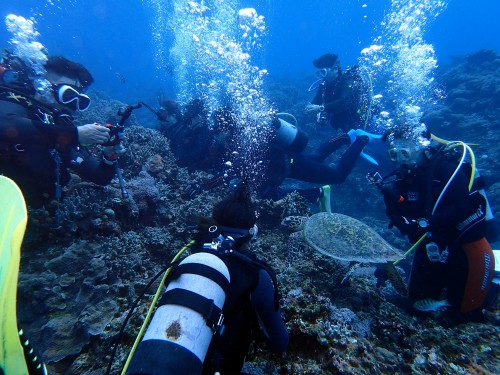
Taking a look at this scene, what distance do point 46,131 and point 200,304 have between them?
145 inches

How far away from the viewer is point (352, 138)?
9117mm

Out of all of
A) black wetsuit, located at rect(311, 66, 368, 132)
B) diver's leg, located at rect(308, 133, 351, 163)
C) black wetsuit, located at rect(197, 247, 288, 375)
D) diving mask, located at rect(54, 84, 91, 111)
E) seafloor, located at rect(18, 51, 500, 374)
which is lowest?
seafloor, located at rect(18, 51, 500, 374)

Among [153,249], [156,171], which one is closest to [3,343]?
[153,249]

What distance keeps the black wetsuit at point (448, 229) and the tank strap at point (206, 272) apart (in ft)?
11.5

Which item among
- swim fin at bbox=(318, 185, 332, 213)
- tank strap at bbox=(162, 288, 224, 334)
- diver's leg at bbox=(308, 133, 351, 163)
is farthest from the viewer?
diver's leg at bbox=(308, 133, 351, 163)

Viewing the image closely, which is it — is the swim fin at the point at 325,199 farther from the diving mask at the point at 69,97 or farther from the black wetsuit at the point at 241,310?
the diving mask at the point at 69,97

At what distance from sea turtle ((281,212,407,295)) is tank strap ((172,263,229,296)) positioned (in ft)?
7.42

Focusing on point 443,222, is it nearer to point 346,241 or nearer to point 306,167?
point 346,241

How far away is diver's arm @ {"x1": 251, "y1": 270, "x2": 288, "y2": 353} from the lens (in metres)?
2.15

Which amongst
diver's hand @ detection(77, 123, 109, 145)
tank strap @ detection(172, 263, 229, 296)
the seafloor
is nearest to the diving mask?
diver's hand @ detection(77, 123, 109, 145)

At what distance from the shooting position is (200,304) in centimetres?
169

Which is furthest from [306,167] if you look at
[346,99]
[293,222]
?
[346,99]

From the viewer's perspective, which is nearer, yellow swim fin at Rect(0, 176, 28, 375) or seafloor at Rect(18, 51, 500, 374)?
yellow swim fin at Rect(0, 176, 28, 375)

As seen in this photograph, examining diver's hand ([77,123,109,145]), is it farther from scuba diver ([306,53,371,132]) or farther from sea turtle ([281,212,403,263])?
scuba diver ([306,53,371,132])
